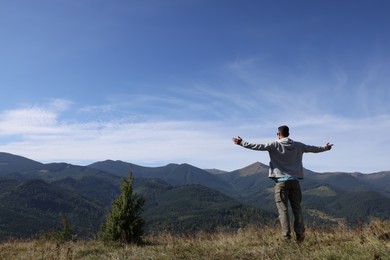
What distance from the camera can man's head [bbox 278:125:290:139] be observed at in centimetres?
939

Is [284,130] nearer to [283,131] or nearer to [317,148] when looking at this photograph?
[283,131]

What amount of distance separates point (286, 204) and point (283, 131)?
5.92ft

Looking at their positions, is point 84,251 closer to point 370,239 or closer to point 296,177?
point 296,177

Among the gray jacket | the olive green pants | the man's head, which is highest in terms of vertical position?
the man's head

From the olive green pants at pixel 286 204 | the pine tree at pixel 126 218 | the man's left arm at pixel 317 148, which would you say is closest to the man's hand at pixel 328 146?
the man's left arm at pixel 317 148

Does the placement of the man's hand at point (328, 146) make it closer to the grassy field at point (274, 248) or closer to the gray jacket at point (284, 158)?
the gray jacket at point (284, 158)

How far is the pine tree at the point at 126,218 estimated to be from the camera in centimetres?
1448

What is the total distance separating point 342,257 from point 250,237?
13.9ft

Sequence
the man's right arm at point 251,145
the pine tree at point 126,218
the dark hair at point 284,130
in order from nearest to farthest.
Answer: the man's right arm at point 251,145 < the dark hair at point 284,130 < the pine tree at point 126,218

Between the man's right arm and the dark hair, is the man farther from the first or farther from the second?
the dark hair

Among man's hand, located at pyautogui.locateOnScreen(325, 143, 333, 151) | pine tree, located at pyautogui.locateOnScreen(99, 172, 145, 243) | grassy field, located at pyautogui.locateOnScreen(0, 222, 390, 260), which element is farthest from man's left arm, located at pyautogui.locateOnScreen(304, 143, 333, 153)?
pine tree, located at pyautogui.locateOnScreen(99, 172, 145, 243)

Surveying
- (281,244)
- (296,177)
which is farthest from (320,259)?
(296,177)

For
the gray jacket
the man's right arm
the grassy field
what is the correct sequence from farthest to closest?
the gray jacket → the man's right arm → the grassy field

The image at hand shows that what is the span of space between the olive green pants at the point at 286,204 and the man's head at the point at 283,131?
118cm
